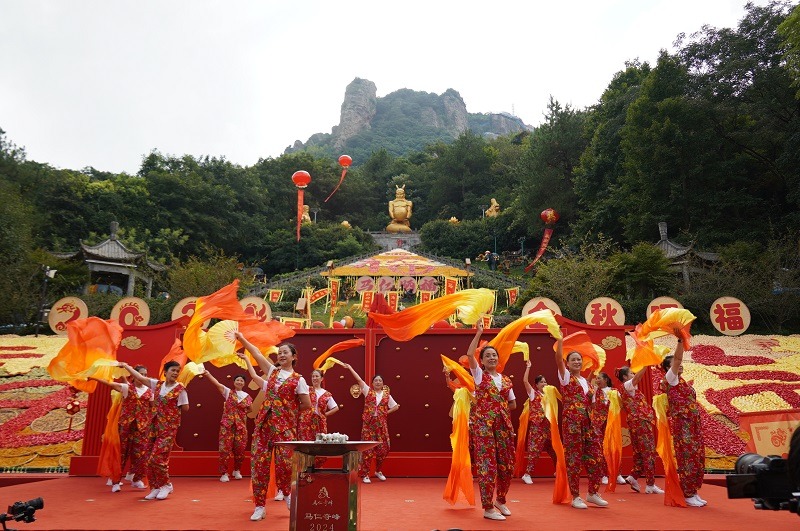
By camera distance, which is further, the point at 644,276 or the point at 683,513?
the point at 644,276

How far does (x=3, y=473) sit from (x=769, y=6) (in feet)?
94.6

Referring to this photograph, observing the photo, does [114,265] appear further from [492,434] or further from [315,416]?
[492,434]

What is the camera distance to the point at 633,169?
23906mm

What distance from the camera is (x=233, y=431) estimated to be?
678cm

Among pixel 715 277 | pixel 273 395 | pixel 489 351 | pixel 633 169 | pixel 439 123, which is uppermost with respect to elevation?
pixel 439 123

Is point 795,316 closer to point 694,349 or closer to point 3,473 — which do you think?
point 694,349

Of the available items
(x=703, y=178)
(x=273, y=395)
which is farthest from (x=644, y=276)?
(x=273, y=395)

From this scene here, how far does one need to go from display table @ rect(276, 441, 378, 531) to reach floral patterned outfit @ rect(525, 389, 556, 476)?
3.97 metres

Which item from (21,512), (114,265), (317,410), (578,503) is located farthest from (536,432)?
(114,265)

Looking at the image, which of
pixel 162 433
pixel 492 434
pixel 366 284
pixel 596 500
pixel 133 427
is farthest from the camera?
pixel 366 284

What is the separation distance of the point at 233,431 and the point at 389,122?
262 feet

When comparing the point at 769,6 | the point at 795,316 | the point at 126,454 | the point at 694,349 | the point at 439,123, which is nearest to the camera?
the point at 126,454

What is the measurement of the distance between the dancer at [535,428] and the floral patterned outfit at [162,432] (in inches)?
153

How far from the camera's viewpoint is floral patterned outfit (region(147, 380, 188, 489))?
534 centimetres
